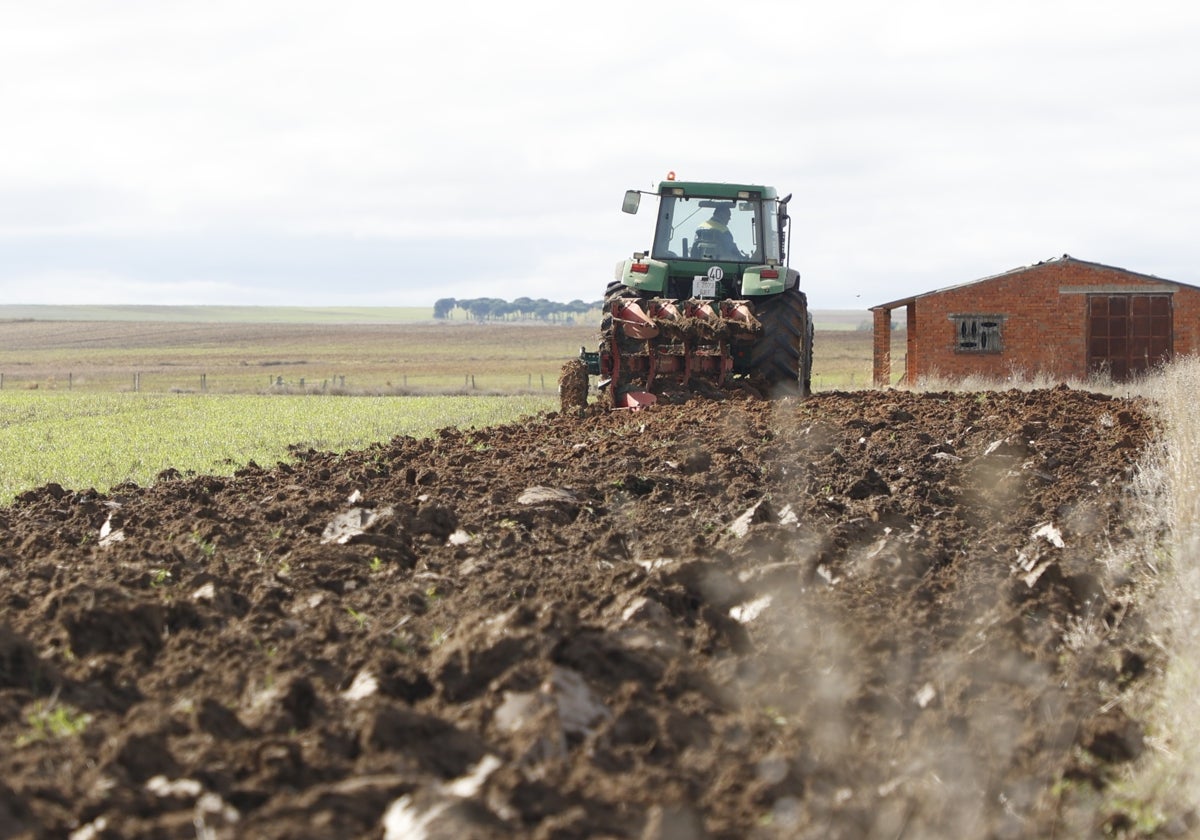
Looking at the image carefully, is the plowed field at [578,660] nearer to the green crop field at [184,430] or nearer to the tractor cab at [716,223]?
the green crop field at [184,430]

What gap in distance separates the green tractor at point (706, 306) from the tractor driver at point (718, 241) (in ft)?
0.04

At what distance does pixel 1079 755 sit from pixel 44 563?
5053mm

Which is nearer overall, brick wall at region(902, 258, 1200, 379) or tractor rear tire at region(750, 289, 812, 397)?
tractor rear tire at region(750, 289, 812, 397)

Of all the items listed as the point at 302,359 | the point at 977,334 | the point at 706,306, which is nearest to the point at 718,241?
the point at 706,306

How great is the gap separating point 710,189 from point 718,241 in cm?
62

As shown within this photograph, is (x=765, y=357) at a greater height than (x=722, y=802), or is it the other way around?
(x=765, y=357)

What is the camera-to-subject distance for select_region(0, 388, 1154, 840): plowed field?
3758mm

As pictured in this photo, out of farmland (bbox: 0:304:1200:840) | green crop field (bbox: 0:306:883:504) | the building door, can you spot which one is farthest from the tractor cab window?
the building door

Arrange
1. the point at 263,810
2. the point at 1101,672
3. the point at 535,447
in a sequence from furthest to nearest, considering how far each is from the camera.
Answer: the point at 535,447, the point at 1101,672, the point at 263,810

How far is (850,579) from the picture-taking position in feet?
20.9

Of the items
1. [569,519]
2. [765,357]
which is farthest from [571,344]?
[569,519]

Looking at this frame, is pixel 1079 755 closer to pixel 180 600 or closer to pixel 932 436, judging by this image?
pixel 180 600

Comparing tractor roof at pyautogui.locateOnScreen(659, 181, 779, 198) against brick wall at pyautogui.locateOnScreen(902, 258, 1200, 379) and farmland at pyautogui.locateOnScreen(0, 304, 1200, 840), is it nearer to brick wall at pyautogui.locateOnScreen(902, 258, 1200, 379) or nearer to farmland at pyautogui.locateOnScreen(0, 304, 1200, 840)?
farmland at pyautogui.locateOnScreen(0, 304, 1200, 840)

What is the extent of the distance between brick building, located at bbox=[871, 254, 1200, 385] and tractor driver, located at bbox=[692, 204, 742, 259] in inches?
495
